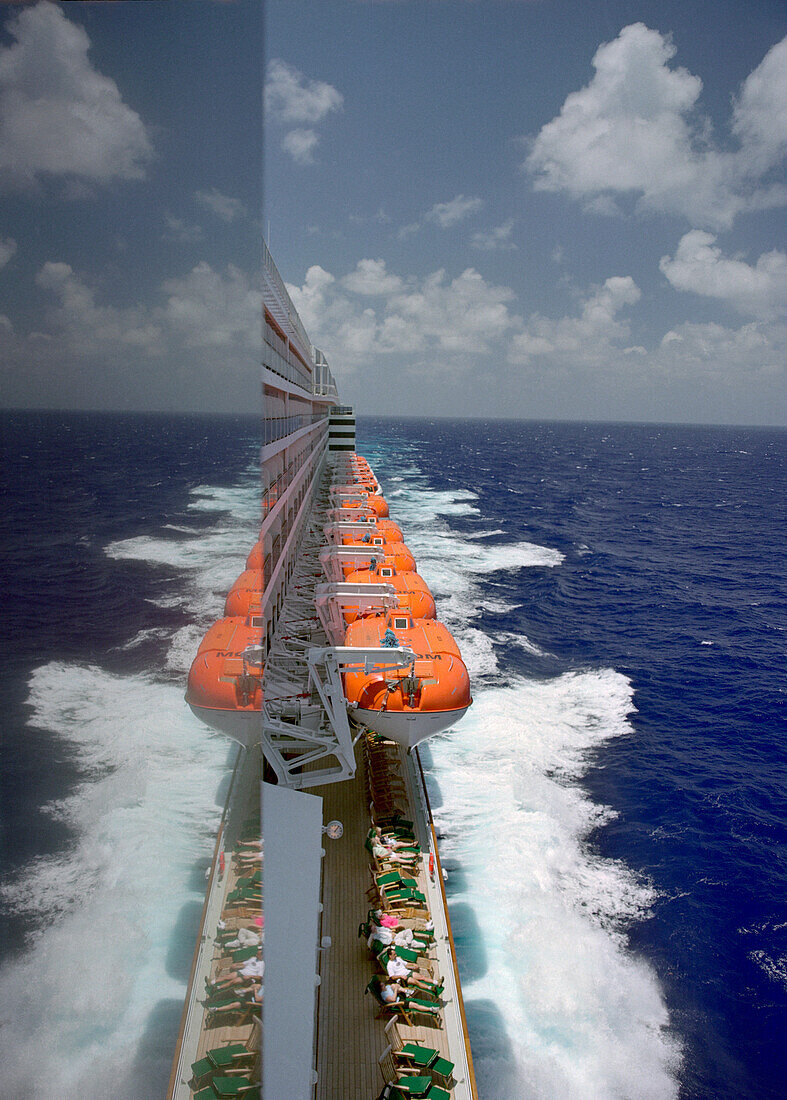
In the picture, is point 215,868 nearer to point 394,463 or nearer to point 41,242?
point 41,242

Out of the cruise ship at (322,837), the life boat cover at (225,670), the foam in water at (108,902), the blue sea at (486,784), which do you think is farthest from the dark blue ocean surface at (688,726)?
the foam in water at (108,902)

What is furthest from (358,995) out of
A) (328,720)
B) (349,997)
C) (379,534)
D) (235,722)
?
(379,534)

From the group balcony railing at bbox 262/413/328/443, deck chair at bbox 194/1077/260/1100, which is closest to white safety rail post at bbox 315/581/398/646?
balcony railing at bbox 262/413/328/443

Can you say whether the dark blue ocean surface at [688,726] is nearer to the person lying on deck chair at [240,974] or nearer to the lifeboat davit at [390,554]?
the lifeboat davit at [390,554]

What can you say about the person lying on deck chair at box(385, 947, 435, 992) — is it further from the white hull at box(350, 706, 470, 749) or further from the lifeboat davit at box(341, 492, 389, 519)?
the lifeboat davit at box(341, 492, 389, 519)

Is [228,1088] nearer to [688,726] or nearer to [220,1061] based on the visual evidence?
[220,1061]

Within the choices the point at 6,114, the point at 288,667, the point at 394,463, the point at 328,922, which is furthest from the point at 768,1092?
the point at 394,463

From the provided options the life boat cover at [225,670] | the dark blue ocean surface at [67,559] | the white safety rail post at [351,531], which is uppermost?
the dark blue ocean surface at [67,559]
